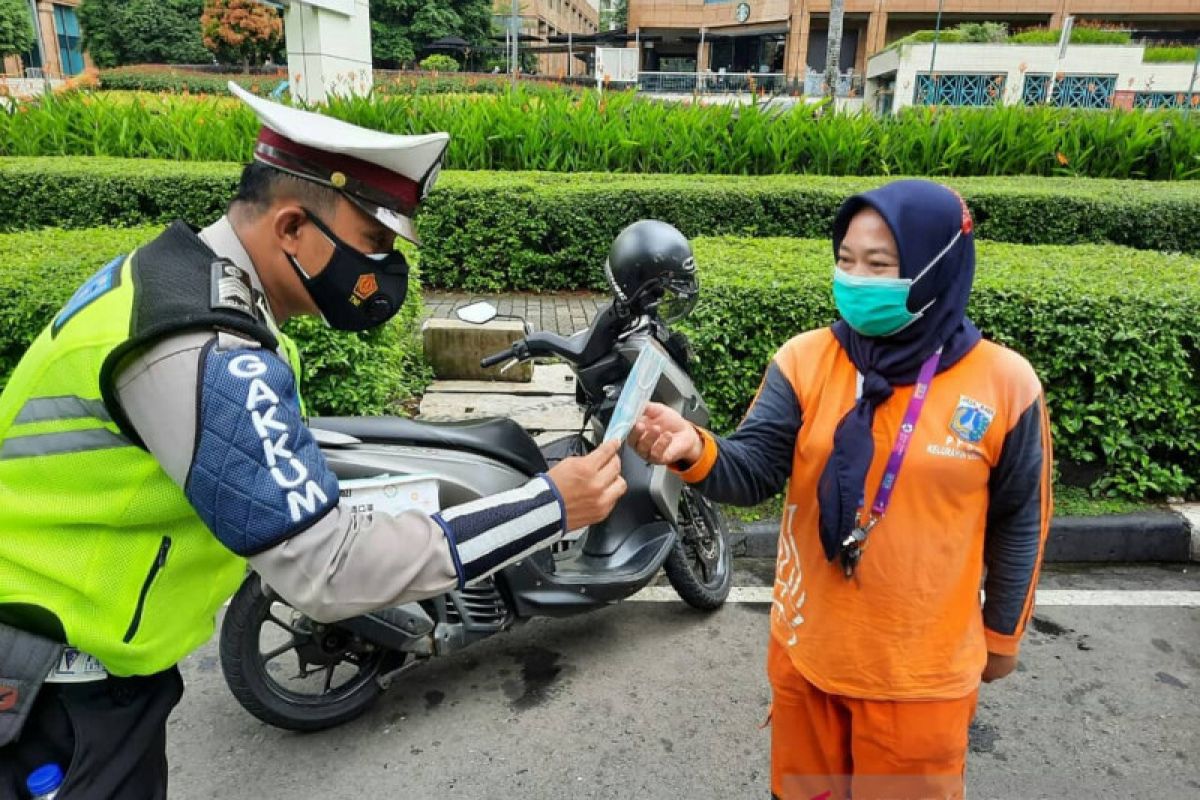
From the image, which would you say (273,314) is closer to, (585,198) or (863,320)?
(863,320)

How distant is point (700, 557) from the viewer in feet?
11.6

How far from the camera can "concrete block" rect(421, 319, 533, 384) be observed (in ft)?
18.7

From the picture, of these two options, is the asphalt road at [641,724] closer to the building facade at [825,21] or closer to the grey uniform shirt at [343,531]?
the grey uniform shirt at [343,531]

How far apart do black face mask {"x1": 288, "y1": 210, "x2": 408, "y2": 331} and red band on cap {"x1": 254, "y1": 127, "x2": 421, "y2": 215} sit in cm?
8

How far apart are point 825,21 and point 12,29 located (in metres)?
37.1

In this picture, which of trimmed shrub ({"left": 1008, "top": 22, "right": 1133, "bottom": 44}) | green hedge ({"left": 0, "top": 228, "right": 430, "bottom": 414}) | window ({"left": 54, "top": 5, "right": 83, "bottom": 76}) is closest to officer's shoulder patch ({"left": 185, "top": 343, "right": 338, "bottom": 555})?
green hedge ({"left": 0, "top": 228, "right": 430, "bottom": 414})

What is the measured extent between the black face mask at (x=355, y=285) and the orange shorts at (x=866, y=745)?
1119 mm

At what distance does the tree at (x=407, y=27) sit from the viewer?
47.1 meters

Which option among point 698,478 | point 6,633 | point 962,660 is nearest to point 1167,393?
point 962,660

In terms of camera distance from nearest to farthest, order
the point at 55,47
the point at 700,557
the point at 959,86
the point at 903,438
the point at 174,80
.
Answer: the point at 903,438 → the point at 700,557 → the point at 959,86 → the point at 174,80 → the point at 55,47

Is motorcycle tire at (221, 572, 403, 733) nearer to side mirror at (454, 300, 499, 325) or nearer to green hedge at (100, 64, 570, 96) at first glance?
side mirror at (454, 300, 499, 325)

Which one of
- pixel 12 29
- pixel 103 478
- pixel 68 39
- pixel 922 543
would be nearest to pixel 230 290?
pixel 103 478

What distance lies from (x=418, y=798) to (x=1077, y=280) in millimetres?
3837

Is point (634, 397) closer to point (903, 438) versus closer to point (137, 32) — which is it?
point (903, 438)
